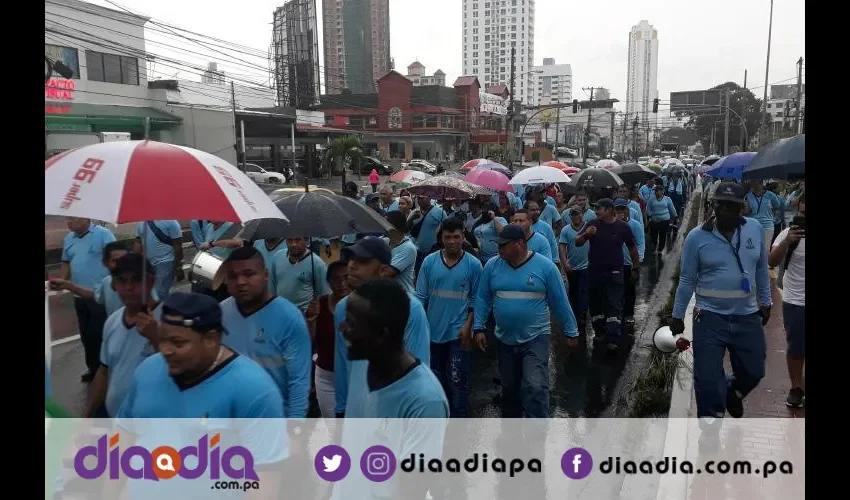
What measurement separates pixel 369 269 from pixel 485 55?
14617 centimetres

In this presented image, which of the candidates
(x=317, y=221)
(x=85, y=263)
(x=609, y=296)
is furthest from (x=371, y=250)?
(x=609, y=296)

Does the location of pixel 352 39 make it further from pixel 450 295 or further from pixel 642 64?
pixel 450 295

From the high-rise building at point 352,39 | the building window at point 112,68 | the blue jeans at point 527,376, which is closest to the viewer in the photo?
the blue jeans at point 527,376

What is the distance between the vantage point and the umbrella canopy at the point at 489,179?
971 centimetres

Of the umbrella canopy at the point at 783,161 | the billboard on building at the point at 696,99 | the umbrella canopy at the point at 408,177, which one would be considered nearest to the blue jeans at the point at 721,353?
the umbrella canopy at the point at 783,161

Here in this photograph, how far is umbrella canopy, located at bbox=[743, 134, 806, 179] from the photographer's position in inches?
197

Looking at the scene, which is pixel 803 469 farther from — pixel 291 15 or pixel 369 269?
pixel 291 15

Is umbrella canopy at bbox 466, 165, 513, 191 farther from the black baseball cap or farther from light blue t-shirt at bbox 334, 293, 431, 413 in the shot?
light blue t-shirt at bbox 334, 293, 431, 413

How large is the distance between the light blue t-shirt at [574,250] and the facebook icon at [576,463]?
11.2ft

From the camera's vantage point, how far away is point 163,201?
9.30 ft

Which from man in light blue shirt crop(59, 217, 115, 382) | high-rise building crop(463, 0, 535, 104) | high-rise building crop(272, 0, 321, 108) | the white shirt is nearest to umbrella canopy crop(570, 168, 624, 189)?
the white shirt

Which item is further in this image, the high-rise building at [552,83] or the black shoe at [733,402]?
the high-rise building at [552,83]

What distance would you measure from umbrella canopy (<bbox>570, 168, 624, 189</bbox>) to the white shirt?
5684 mm

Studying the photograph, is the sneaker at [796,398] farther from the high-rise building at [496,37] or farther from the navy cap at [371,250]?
the high-rise building at [496,37]
